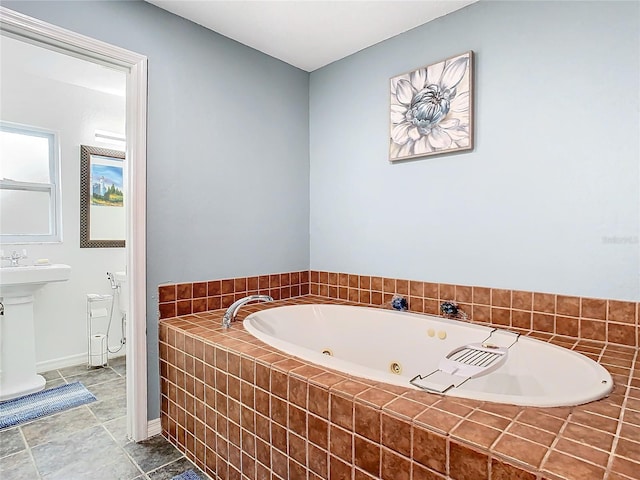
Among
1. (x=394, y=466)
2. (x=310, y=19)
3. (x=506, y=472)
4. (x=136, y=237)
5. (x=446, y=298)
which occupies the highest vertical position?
(x=310, y=19)

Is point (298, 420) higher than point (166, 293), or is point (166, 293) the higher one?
point (166, 293)

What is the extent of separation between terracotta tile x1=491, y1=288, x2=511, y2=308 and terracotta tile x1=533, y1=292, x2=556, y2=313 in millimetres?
119

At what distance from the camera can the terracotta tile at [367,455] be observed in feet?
3.23

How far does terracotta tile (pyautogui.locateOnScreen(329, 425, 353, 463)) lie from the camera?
105 cm

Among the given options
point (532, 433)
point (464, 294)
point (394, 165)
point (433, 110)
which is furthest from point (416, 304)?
point (532, 433)

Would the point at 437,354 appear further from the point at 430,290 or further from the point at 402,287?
the point at 402,287

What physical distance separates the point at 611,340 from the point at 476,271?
639mm

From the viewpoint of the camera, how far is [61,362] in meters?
→ 3.00

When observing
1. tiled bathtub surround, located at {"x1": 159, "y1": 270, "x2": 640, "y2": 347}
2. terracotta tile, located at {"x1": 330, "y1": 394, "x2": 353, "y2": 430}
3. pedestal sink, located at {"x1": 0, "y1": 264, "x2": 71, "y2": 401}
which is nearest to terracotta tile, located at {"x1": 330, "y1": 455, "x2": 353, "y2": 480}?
terracotta tile, located at {"x1": 330, "y1": 394, "x2": 353, "y2": 430}

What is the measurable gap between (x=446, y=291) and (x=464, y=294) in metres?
0.11

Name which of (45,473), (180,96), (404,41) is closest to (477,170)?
(404,41)

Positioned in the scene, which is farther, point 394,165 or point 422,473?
point 394,165

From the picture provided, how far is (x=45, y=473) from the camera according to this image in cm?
163

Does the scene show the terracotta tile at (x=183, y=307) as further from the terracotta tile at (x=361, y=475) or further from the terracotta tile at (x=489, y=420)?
the terracotta tile at (x=489, y=420)
